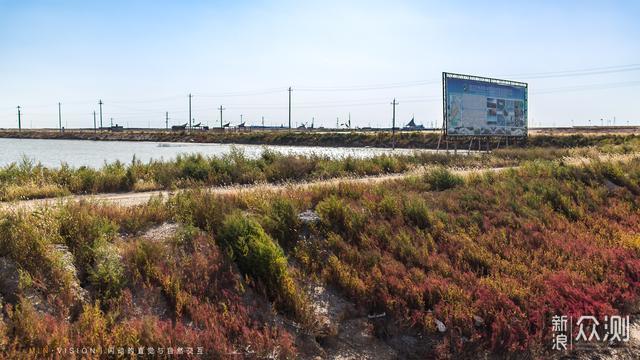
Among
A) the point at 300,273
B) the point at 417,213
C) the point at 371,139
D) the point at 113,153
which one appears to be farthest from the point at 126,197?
the point at 371,139

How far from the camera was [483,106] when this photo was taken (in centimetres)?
3609

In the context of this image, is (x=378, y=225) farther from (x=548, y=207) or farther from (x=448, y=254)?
(x=548, y=207)

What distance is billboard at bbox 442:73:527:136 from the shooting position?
109ft

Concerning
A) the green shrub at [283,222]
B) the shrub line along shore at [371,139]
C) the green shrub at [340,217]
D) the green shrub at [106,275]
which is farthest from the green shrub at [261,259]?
the shrub line along shore at [371,139]

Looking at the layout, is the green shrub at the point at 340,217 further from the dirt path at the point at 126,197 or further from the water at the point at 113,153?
the water at the point at 113,153

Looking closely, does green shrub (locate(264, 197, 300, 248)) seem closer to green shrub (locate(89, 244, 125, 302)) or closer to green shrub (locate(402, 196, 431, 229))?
green shrub (locate(402, 196, 431, 229))

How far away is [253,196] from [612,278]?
779cm

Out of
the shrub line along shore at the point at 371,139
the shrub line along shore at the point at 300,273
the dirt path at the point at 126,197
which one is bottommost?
the shrub line along shore at the point at 300,273

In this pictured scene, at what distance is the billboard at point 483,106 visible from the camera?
3325cm

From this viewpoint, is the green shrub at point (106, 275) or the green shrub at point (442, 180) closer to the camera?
the green shrub at point (106, 275)

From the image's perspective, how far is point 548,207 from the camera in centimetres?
1528

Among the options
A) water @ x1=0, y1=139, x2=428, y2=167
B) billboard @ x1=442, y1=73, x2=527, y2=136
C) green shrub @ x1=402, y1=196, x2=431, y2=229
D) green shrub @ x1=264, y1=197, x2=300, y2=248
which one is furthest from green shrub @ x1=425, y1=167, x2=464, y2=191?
billboard @ x1=442, y1=73, x2=527, y2=136

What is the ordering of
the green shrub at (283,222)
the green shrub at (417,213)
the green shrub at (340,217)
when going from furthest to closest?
the green shrub at (417,213)
the green shrub at (340,217)
the green shrub at (283,222)

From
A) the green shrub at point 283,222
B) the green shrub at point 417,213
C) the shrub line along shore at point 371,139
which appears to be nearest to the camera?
the green shrub at point 283,222
